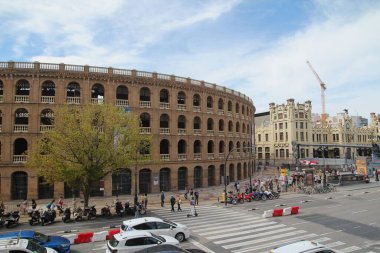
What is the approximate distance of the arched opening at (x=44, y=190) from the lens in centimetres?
3644

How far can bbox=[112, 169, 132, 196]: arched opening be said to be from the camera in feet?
130

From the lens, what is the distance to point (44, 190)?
36688mm

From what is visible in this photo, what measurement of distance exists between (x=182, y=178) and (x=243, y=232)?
24.3 m

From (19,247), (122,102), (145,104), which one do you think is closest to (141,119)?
(145,104)

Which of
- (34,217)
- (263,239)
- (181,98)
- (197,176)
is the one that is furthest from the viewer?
(197,176)

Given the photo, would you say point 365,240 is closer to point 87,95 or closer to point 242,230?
point 242,230

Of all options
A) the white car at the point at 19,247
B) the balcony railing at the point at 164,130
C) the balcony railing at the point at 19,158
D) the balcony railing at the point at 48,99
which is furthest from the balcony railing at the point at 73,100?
the white car at the point at 19,247

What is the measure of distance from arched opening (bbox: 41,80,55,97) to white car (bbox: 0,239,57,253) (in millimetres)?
28033

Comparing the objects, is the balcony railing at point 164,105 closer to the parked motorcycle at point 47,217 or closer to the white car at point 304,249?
the parked motorcycle at point 47,217

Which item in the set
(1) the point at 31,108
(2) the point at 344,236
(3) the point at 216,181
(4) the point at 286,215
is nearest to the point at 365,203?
(4) the point at 286,215

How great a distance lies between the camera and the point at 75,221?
25.0 meters

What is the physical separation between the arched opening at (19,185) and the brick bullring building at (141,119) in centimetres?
11

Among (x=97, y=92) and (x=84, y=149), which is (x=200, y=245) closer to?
(x=84, y=149)

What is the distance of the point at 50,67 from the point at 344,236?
36.2 metres
